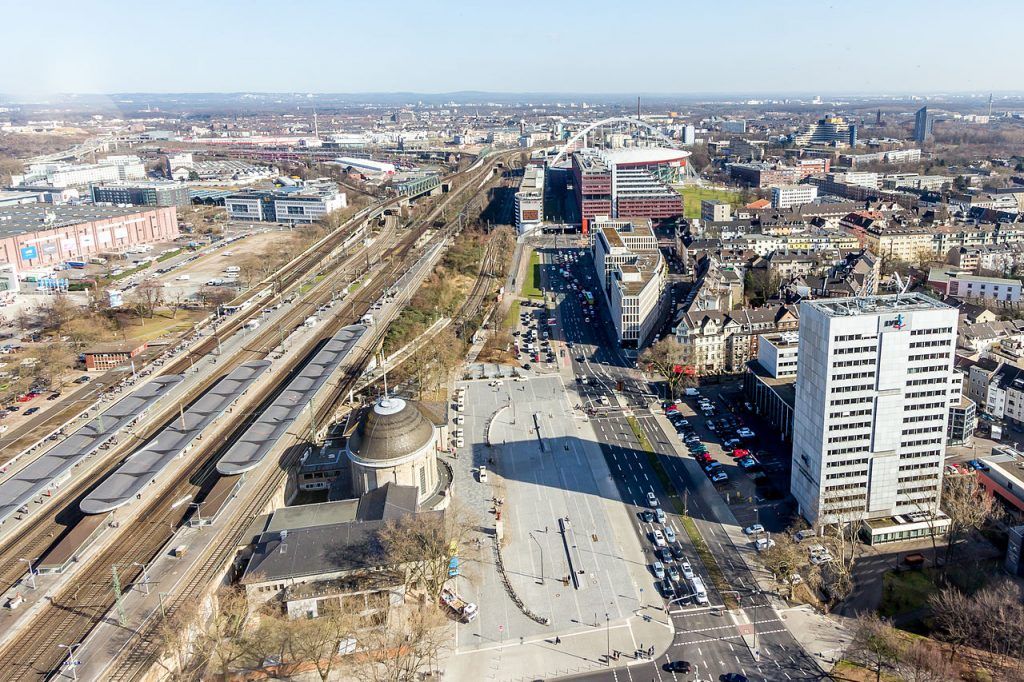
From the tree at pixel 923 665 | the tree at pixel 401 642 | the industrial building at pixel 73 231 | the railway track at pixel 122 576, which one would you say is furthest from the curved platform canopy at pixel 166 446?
the industrial building at pixel 73 231

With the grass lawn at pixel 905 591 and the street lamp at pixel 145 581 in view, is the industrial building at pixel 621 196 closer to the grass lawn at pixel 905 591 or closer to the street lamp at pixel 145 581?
the grass lawn at pixel 905 591

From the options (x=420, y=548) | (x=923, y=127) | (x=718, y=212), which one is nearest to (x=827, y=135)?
(x=923, y=127)

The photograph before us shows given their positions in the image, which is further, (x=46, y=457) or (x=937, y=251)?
(x=937, y=251)

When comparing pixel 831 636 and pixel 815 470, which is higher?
pixel 815 470

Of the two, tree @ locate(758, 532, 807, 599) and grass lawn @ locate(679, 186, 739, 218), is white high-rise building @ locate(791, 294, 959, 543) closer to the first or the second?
tree @ locate(758, 532, 807, 599)

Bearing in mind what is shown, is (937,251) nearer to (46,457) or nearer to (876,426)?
(876,426)

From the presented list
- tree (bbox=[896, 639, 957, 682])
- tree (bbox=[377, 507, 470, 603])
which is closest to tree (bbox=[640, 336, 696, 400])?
tree (bbox=[377, 507, 470, 603])

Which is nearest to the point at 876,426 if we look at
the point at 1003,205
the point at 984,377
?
the point at 984,377

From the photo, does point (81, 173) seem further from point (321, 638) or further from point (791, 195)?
point (321, 638)
